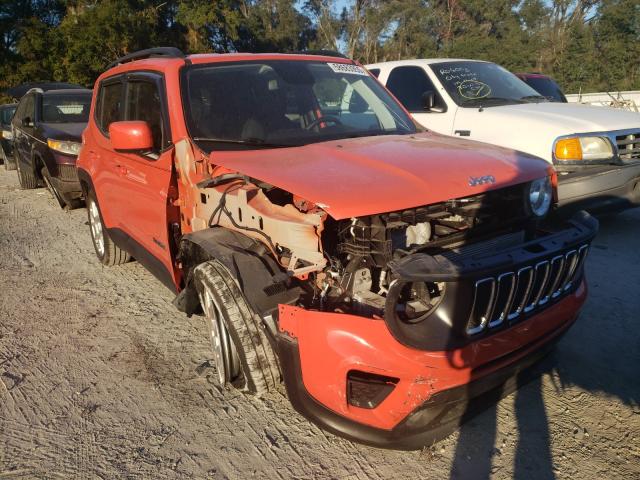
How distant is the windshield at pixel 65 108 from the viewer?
8.89 meters

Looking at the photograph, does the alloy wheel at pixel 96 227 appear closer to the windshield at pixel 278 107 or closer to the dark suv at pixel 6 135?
the windshield at pixel 278 107

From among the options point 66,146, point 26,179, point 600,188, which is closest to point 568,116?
point 600,188

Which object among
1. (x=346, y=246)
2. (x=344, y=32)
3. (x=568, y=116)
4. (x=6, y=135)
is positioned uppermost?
(x=344, y=32)

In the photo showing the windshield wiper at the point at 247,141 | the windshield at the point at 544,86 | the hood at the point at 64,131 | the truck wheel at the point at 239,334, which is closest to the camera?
the truck wheel at the point at 239,334

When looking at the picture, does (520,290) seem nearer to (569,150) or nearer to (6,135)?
(569,150)

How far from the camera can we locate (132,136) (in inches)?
136

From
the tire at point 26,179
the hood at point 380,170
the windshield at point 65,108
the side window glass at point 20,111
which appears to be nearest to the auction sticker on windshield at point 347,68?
the hood at point 380,170

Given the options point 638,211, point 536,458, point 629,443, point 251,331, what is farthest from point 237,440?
point 638,211

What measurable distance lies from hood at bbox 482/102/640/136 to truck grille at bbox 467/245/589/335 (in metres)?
3.21

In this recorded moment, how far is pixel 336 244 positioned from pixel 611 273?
130 inches

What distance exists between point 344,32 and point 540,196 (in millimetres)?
43241

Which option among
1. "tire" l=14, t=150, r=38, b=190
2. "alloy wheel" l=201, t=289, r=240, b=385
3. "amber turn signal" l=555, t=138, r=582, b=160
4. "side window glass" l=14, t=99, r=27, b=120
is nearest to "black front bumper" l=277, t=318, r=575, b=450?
"alloy wheel" l=201, t=289, r=240, b=385

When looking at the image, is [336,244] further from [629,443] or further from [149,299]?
[149,299]

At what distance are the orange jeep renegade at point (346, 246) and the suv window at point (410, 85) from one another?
3036 millimetres
